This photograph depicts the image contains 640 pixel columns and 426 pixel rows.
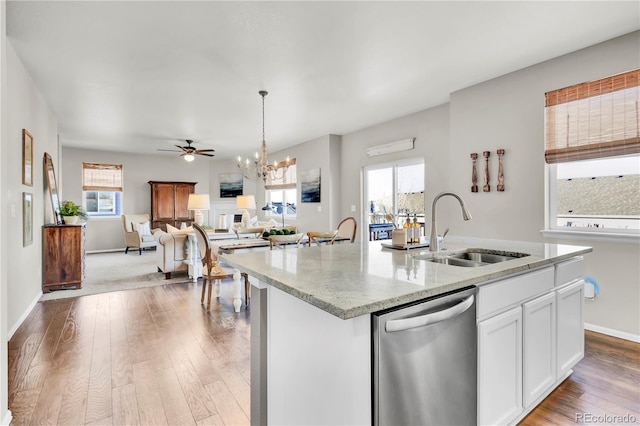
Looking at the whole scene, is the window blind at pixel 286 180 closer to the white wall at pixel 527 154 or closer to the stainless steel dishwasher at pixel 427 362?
the white wall at pixel 527 154

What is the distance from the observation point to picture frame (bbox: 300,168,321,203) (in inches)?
266

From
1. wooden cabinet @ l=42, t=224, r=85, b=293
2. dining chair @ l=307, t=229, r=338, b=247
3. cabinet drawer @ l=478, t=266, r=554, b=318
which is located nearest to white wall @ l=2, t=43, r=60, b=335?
wooden cabinet @ l=42, t=224, r=85, b=293

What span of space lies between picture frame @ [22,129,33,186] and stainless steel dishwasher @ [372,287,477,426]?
3952 millimetres

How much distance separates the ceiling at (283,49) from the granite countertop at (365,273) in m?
1.75

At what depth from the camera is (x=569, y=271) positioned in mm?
1992

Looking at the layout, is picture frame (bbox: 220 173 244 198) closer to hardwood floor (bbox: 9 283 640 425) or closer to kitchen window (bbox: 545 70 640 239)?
hardwood floor (bbox: 9 283 640 425)

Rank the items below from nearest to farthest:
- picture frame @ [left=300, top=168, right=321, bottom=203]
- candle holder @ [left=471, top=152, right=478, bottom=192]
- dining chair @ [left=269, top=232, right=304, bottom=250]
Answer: dining chair @ [left=269, top=232, right=304, bottom=250] → candle holder @ [left=471, top=152, right=478, bottom=192] → picture frame @ [left=300, top=168, right=321, bottom=203]

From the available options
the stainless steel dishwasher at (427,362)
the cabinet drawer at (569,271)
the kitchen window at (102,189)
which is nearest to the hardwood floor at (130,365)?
the stainless steel dishwasher at (427,362)

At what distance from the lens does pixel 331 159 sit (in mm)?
6422

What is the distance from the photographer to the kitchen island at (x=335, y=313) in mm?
1058

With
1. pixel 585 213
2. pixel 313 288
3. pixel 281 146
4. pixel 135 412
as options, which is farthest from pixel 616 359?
pixel 281 146

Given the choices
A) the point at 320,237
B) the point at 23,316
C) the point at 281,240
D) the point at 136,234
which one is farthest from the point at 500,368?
the point at 136,234

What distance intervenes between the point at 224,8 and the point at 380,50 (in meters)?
1.38

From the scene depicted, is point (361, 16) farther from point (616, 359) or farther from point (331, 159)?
point (331, 159)
